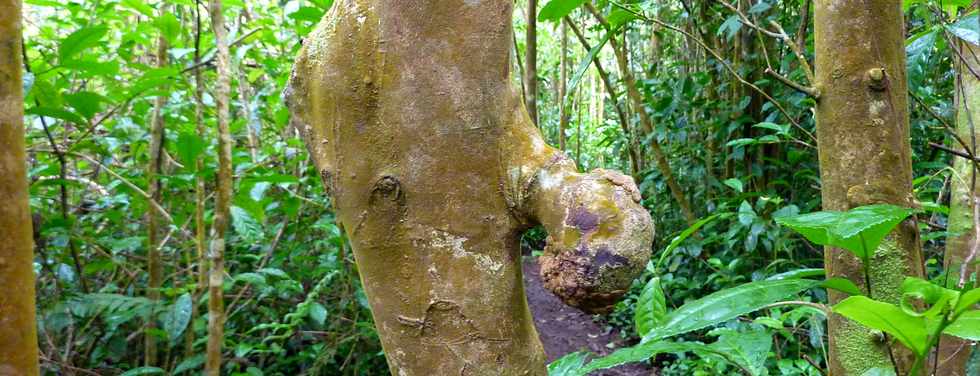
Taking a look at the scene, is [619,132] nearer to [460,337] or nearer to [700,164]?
[700,164]

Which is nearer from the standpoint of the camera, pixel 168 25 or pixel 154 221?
pixel 168 25

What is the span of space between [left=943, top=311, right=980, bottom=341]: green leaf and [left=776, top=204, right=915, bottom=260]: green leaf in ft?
0.29

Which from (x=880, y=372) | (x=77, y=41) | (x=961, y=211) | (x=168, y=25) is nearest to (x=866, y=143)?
(x=880, y=372)

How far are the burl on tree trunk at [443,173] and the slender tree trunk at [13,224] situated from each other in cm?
66

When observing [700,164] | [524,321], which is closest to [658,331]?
[524,321]

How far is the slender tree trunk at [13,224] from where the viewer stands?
3.15 ft

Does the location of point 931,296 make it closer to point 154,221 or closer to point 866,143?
point 866,143

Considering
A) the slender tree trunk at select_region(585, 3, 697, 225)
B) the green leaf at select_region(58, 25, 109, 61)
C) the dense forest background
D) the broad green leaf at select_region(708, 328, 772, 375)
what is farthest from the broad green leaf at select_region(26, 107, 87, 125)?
the slender tree trunk at select_region(585, 3, 697, 225)

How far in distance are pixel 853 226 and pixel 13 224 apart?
3.80 ft

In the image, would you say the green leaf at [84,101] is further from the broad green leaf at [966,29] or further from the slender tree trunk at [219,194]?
the broad green leaf at [966,29]

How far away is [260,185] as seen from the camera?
6.40 ft

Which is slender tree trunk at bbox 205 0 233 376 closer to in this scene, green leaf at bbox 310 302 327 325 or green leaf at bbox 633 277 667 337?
green leaf at bbox 310 302 327 325

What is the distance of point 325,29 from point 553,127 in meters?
8.58

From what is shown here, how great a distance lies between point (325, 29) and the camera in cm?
70
